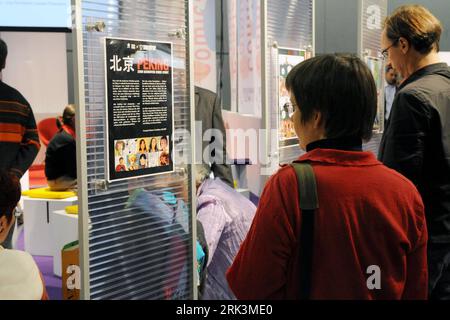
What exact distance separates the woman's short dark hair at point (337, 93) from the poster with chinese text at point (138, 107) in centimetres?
96

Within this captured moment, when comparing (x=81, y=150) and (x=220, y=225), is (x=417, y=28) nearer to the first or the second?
(x=220, y=225)

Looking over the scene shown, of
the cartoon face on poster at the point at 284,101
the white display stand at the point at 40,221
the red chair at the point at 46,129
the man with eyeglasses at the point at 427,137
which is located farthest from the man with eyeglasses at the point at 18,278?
the red chair at the point at 46,129

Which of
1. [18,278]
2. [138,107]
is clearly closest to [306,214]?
[18,278]

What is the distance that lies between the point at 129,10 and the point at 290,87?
3.48 ft

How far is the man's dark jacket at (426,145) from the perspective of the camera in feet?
6.91

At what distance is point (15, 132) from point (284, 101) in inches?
54.8

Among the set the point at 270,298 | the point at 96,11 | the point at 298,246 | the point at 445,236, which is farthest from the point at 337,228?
the point at 96,11

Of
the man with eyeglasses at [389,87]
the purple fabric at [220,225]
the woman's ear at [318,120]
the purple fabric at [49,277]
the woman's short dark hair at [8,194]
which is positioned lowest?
the purple fabric at [49,277]

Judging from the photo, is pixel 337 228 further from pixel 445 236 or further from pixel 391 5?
pixel 391 5

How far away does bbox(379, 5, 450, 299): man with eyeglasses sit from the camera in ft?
6.93

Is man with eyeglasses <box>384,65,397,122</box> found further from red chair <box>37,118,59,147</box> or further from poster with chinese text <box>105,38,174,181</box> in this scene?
red chair <box>37,118,59,147</box>

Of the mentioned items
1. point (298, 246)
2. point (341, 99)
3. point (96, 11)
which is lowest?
point (298, 246)

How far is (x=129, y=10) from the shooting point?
2328 mm

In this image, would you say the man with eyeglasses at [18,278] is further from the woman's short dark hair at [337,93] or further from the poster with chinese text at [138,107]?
the woman's short dark hair at [337,93]
